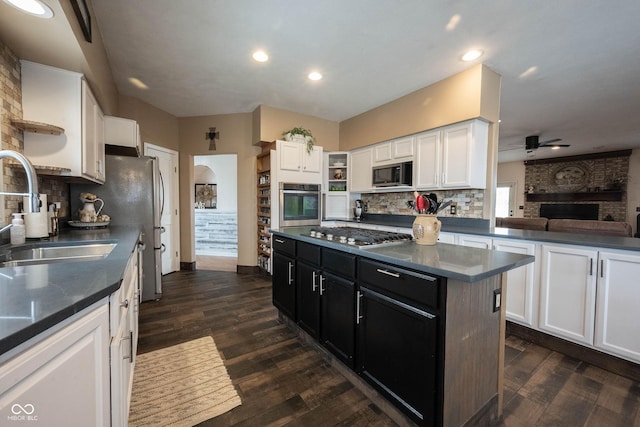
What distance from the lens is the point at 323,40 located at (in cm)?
253

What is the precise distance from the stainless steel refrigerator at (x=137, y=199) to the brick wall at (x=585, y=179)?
1044cm

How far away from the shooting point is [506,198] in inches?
371

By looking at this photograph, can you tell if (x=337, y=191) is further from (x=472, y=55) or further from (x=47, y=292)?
(x=47, y=292)

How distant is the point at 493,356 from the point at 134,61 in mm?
4095

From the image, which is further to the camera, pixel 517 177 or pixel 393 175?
pixel 517 177

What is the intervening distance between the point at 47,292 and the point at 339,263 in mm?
1391

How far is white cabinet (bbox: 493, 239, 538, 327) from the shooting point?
91.7 inches

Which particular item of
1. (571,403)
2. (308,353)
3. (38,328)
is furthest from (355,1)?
(571,403)

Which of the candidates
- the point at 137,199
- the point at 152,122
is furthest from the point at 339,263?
the point at 152,122

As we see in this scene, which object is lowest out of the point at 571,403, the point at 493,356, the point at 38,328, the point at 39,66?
the point at 571,403

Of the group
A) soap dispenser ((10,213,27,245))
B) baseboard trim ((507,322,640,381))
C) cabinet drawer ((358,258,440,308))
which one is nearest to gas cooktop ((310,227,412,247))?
cabinet drawer ((358,258,440,308))

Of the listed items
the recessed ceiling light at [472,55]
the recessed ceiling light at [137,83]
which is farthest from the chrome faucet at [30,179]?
the recessed ceiling light at [472,55]

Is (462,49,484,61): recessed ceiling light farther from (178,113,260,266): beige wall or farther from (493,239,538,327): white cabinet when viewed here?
(178,113,260,266): beige wall

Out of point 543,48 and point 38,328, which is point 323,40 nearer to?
point 543,48
